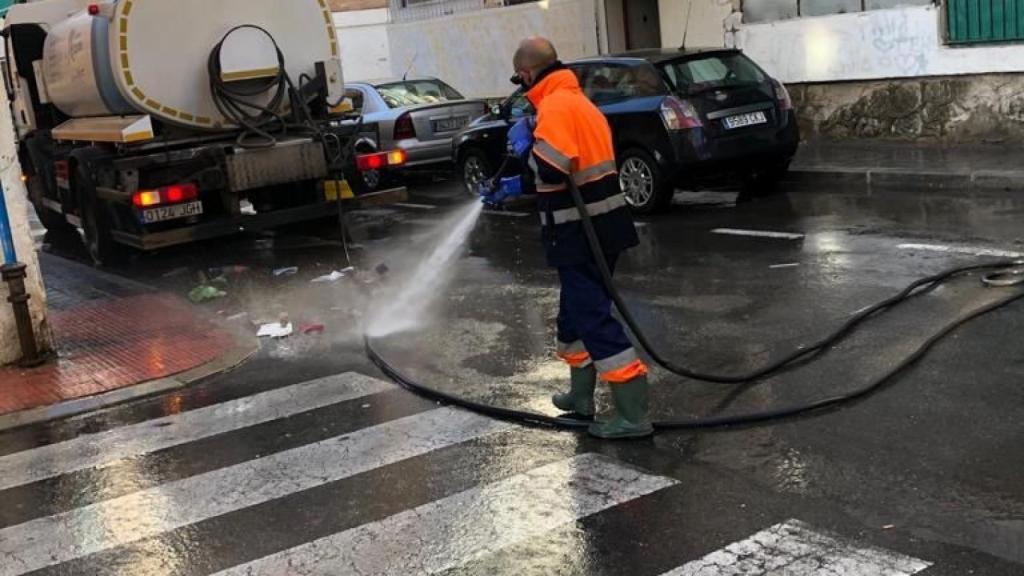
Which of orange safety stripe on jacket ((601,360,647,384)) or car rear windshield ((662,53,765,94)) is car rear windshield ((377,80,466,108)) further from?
orange safety stripe on jacket ((601,360,647,384))

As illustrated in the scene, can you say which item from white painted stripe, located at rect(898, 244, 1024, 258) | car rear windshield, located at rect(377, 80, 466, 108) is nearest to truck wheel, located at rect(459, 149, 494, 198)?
car rear windshield, located at rect(377, 80, 466, 108)

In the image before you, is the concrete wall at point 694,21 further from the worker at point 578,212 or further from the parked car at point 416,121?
the worker at point 578,212

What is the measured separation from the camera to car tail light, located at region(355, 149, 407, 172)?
11.6 m

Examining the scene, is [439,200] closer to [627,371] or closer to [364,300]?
[364,300]

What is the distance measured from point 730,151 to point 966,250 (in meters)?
3.50

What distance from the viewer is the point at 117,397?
273 inches

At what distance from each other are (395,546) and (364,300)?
505cm

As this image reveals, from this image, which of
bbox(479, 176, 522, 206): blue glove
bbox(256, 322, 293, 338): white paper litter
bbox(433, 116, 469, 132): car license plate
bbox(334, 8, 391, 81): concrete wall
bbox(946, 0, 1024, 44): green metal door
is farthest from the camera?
bbox(334, 8, 391, 81): concrete wall

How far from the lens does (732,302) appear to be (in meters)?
7.76

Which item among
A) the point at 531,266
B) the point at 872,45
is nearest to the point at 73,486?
the point at 531,266

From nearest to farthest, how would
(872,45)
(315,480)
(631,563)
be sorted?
(631,563) < (315,480) < (872,45)

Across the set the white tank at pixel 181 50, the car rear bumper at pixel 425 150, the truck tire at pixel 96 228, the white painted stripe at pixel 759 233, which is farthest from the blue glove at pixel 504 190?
the car rear bumper at pixel 425 150

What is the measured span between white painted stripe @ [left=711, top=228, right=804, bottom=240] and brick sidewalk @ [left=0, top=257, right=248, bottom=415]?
4.81 metres

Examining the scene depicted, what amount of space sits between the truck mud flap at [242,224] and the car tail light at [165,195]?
30 cm
